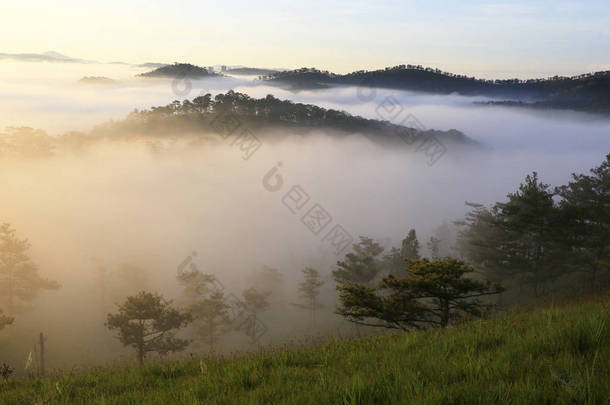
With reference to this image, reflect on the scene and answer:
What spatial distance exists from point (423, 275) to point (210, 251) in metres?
110

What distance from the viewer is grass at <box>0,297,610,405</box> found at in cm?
299

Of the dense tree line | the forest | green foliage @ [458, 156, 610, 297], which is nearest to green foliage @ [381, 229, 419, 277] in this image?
the forest

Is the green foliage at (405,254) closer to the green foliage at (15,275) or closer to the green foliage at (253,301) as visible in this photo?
the green foliage at (253,301)

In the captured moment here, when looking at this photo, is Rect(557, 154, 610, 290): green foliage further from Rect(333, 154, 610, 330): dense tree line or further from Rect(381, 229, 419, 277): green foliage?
Rect(381, 229, 419, 277): green foliage

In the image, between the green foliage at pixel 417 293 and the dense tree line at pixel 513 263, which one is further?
the dense tree line at pixel 513 263

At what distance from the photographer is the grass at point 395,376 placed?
2992mm

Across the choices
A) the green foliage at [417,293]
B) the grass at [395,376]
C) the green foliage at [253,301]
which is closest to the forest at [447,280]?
the green foliage at [417,293]

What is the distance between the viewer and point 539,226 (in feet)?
102

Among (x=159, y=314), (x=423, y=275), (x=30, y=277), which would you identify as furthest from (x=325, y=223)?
(x=423, y=275)

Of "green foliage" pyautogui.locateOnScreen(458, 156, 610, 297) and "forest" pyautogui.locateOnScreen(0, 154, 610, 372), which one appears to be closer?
"forest" pyautogui.locateOnScreen(0, 154, 610, 372)

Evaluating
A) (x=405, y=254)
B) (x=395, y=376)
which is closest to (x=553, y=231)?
(x=405, y=254)

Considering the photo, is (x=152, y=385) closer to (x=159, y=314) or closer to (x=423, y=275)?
(x=423, y=275)

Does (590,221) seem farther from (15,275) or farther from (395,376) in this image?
(15,275)

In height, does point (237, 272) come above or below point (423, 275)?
below
